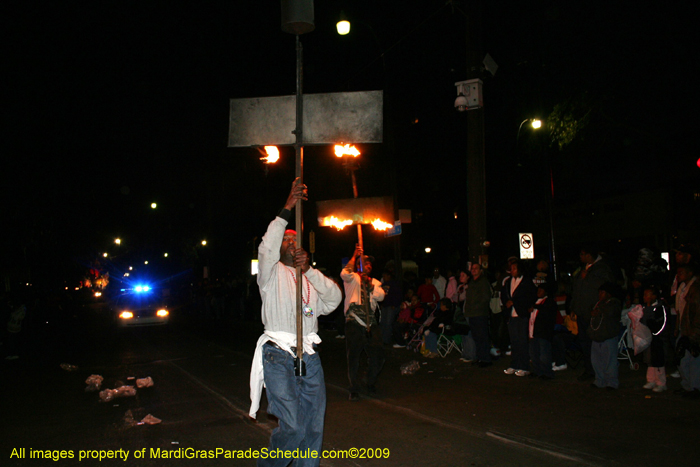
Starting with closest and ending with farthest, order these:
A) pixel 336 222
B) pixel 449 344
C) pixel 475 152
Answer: pixel 475 152 < pixel 449 344 < pixel 336 222

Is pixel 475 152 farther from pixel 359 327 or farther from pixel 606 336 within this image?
pixel 359 327

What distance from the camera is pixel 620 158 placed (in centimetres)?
2206

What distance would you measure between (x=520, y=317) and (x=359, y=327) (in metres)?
3.33

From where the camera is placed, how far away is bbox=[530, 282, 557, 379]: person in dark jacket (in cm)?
969

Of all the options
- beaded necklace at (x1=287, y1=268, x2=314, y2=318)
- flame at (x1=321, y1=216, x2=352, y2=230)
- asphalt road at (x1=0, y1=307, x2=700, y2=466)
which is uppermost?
flame at (x1=321, y1=216, x2=352, y2=230)

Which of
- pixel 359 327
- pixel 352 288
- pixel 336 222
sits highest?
pixel 336 222

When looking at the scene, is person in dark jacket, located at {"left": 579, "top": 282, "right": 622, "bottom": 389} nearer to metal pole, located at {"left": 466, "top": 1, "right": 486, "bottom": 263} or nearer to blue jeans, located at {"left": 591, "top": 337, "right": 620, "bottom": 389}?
blue jeans, located at {"left": 591, "top": 337, "right": 620, "bottom": 389}

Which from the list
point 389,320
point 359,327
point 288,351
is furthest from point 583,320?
point 288,351

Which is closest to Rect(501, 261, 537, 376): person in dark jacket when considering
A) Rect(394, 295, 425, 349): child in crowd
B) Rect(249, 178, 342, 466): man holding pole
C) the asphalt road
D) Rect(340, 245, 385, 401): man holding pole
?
the asphalt road

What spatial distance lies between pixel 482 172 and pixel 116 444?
28.9ft

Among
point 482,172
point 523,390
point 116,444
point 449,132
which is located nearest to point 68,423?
point 116,444

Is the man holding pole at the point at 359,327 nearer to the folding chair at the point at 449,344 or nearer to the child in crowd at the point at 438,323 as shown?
the child in crowd at the point at 438,323

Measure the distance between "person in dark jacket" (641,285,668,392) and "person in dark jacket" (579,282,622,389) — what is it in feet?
1.39

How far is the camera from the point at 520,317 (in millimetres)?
10141
